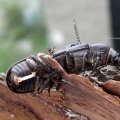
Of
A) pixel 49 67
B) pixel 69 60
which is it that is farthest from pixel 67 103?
pixel 69 60

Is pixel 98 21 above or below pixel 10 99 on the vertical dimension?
below

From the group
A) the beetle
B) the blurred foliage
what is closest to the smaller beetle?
the beetle

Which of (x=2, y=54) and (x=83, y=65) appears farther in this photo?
(x=2, y=54)

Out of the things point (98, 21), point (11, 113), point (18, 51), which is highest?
point (11, 113)

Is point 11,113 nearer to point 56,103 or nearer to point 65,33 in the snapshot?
point 56,103

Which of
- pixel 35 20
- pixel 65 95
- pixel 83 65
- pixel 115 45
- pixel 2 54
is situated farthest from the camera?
pixel 35 20

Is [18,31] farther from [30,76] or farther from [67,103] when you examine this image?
[67,103]

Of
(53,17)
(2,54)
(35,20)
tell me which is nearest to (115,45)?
(53,17)

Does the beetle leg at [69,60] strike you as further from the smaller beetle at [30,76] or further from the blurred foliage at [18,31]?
the blurred foliage at [18,31]
